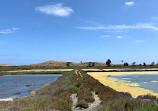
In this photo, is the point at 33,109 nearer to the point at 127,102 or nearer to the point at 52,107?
the point at 52,107

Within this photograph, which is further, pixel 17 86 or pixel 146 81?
pixel 146 81

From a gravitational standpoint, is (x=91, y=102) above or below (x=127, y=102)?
below

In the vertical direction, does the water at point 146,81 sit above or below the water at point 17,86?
above

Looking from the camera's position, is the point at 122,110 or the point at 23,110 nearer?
the point at 122,110

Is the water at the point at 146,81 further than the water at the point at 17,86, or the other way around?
the water at the point at 146,81

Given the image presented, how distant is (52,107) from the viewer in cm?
1082

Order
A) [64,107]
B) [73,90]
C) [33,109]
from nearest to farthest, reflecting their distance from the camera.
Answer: [33,109] → [64,107] → [73,90]

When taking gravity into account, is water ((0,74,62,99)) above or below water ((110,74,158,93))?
below

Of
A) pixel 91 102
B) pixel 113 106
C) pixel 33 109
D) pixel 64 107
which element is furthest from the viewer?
pixel 91 102

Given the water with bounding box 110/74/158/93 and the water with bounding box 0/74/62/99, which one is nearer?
the water with bounding box 0/74/62/99

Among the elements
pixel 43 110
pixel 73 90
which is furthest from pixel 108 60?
pixel 43 110

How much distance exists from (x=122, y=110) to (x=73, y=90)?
12.1 meters

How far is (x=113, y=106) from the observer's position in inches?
370

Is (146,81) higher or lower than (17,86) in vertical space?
higher
